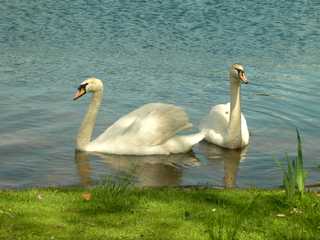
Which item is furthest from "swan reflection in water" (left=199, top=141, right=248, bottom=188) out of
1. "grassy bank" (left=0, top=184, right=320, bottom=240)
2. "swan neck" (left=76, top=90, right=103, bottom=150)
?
"grassy bank" (left=0, top=184, right=320, bottom=240)

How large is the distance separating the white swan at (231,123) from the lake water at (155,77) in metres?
0.19

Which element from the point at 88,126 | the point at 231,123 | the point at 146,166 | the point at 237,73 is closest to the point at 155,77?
the point at 237,73

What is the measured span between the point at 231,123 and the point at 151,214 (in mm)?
5436

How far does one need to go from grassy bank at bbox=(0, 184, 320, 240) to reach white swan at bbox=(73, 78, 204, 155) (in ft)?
11.5

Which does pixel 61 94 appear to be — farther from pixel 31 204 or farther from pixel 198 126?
pixel 31 204

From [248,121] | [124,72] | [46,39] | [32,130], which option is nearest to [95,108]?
[32,130]

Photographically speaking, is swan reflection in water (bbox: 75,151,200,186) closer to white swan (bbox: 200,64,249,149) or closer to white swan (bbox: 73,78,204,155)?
white swan (bbox: 73,78,204,155)

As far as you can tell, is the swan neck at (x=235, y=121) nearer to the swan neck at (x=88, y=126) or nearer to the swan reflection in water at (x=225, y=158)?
the swan reflection in water at (x=225, y=158)

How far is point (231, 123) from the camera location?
1265cm

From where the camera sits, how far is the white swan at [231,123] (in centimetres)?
1257

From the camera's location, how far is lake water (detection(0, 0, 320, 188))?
11.3 m

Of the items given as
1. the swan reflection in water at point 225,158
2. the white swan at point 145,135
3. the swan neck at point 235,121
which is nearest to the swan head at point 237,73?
the swan neck at point 235,121

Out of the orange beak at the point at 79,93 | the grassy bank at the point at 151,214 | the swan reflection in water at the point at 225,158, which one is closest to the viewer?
the grassy bank at the point at 151,214

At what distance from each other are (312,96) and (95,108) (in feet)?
17.5
